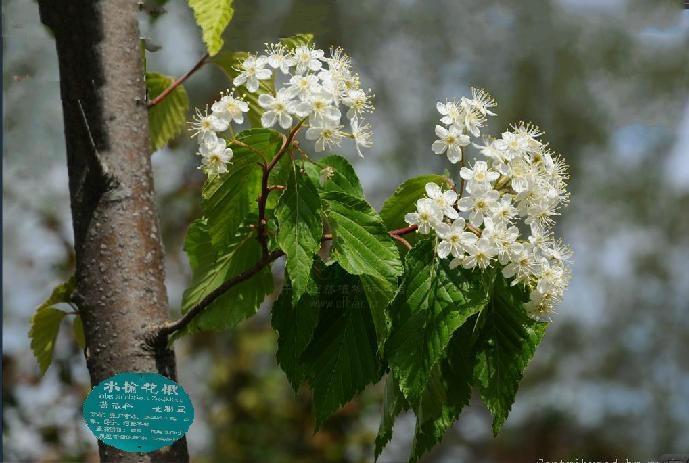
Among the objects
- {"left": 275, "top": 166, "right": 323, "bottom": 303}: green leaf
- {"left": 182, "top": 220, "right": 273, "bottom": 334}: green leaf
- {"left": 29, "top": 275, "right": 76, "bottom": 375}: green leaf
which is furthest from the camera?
{"left": 29, "top": 275, "right": 76, "bottom": 375}: green leaf

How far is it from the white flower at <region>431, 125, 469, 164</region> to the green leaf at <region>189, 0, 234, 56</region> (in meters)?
0.20

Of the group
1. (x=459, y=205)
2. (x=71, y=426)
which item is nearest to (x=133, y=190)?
(x=459, y=205)

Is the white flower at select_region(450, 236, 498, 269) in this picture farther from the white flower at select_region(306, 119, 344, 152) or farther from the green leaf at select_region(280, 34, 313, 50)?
the green leaf at select_region(280, 34, 313, 50)

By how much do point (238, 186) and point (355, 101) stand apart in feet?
0.37

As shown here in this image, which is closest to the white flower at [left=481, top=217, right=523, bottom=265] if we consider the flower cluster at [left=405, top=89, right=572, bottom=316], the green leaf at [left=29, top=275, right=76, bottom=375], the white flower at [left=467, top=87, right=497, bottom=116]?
the flower cluster at [left=405, top=89, right=572, bottom=316]

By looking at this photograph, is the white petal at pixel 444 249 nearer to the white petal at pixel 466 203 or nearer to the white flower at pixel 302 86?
the white petal at pixel 466 203

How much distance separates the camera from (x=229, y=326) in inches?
27.5

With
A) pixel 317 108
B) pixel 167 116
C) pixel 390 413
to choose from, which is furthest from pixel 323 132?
pixel 167 116

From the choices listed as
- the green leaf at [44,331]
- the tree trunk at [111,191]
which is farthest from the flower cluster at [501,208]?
the green leaf at [44,331]

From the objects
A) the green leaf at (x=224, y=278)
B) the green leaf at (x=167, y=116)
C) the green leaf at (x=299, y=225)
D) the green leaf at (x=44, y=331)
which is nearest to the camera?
the green leaf at (x=299, y=225)

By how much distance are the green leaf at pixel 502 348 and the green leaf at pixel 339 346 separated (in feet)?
0.30

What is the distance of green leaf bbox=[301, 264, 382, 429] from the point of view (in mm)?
642

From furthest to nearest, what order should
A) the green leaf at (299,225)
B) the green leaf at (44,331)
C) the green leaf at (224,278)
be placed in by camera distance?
the green leaf at (44,331), the green leaf at (224,278), the green leaf at (299,225)

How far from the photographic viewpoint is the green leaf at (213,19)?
655 millimetres
